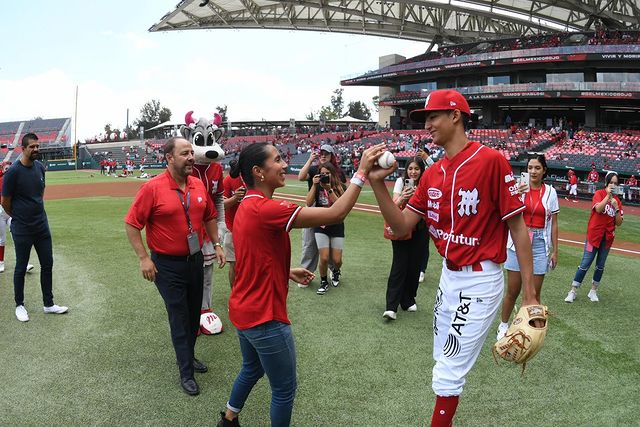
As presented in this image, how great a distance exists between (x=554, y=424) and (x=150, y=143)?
63871mm

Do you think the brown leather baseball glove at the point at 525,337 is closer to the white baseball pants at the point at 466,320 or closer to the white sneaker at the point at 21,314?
the white baseball pants at the point at 466,320

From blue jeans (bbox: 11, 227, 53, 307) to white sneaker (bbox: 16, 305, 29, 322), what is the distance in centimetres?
6

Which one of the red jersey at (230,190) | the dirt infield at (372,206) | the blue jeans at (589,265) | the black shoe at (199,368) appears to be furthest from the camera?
the dirt infield at (372,206)

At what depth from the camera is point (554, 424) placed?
343cm

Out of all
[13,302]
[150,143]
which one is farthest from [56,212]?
[150,143]

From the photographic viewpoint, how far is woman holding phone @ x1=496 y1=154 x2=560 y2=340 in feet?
16.2

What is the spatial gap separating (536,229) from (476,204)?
9.01 feet

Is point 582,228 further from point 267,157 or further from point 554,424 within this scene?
point 267,157

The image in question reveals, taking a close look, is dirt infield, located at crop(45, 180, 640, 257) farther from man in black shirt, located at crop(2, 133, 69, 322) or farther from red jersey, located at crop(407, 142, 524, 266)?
man in black shirt, located at crop(2, 133, 69, 322)

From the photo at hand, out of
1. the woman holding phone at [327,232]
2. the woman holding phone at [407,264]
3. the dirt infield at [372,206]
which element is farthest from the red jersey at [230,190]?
the dirt infield at [372,206]

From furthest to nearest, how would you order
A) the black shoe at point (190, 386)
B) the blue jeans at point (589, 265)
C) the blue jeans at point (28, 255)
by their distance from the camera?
1. the blue jeans at point (589, 265)
2. the blue jeans at point (28, 255)
3. the black shoe at point (190, 386)

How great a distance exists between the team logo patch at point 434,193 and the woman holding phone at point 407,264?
97.7 inches

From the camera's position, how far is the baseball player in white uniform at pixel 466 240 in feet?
8.79

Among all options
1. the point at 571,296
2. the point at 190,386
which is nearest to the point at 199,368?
the point at 190,386
